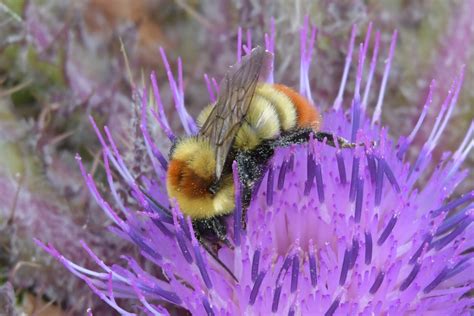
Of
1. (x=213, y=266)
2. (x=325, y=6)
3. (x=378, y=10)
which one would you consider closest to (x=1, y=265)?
(x=213, y=266)

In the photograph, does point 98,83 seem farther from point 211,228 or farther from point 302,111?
point 211,228

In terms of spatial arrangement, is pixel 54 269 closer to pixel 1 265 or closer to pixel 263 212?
pixel 1 265

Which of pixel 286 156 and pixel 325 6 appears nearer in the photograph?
pixel 286 156

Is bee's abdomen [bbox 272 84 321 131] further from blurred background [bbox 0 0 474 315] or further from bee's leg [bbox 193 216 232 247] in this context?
blurred background [bbox 0 0 474 315]

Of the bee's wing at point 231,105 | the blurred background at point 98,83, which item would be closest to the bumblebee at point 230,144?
the bee's wing at point 231,105

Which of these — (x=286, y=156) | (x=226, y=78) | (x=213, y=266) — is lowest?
(x=213, y=266)

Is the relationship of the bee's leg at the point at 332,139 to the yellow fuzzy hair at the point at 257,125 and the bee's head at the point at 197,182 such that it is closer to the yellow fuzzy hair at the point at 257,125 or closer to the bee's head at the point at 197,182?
the yellow fuzzy hair at the point at 257,125
